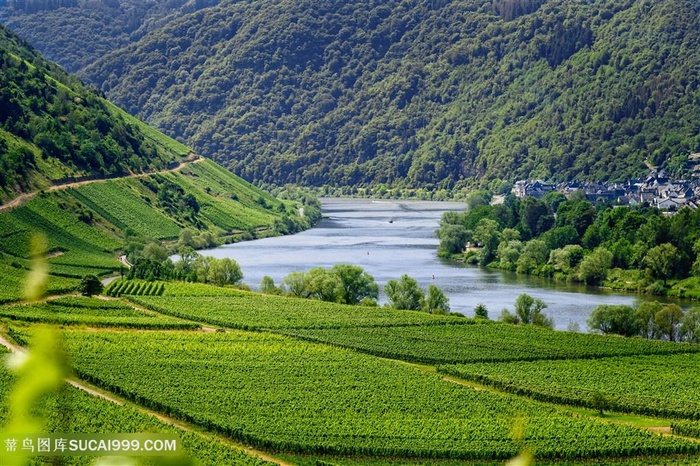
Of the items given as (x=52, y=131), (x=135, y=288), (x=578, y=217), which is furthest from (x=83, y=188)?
(x=578, y=217)

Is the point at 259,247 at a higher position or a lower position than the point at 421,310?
higher

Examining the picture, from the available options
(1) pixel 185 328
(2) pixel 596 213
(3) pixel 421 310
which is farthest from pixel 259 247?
(1) pixel 185 328

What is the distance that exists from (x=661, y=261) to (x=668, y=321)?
30.6 metres

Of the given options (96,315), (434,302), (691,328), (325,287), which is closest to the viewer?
(691,328)

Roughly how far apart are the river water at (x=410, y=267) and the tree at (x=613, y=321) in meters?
2.73

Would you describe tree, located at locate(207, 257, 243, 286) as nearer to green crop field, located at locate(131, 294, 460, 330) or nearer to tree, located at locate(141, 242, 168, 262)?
tree, located at locate(141, 242, 168, 262)

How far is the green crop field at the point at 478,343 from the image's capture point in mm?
70875

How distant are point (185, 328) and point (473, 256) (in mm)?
66100

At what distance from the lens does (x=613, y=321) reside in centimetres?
8144

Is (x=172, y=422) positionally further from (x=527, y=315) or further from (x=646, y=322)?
(x=646, y=322)

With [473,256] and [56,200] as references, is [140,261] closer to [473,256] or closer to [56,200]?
[56,200]

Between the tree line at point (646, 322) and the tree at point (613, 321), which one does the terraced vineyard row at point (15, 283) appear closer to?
the tree at point (613, 321)

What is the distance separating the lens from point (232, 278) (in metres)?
107

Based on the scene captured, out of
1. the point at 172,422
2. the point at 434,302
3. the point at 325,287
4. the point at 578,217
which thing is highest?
the point at 578,217
